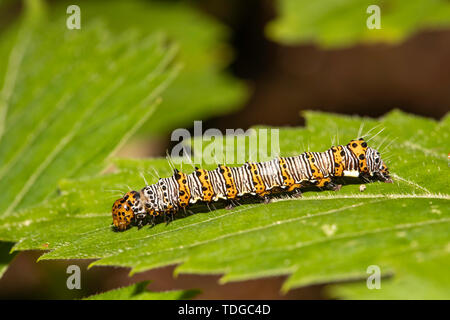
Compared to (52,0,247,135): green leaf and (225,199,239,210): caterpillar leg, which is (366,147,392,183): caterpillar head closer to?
(225,199,239,210): caterpillar leg

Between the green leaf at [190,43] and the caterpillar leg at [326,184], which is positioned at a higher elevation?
the green leaf at [190,43]

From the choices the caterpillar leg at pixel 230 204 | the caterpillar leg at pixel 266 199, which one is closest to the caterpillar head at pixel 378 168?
the caterpillar leg at pixel 266 199

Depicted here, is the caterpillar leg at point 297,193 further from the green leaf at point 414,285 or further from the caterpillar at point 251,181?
the green leaf at point 414,285

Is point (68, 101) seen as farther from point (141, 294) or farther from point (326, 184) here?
point (326, 184)

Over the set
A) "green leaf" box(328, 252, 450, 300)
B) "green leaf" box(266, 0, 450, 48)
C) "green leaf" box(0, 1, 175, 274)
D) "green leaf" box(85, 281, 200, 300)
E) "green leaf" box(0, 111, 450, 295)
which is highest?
"green leaf" box(266, 0, 450, 48)

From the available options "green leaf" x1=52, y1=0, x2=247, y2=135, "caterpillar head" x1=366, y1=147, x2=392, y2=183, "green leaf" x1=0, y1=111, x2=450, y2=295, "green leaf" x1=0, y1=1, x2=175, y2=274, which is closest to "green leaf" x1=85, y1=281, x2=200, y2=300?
"green leaf" x1=0, y1=111, x2=450, y2=295

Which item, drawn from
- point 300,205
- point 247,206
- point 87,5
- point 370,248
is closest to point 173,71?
point 247,206
